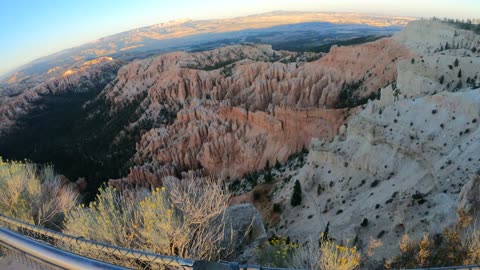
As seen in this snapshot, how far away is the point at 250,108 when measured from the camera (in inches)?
1678

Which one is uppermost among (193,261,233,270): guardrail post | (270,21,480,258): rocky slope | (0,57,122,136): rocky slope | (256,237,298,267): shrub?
(193,261,233,270): guardrail post

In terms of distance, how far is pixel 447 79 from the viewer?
→ 24.4m

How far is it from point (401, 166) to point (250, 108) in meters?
26.4

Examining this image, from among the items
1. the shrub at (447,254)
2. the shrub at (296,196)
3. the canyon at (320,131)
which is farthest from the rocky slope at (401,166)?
the shrub at (447,254)

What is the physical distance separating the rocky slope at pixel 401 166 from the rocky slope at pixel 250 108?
867 cm

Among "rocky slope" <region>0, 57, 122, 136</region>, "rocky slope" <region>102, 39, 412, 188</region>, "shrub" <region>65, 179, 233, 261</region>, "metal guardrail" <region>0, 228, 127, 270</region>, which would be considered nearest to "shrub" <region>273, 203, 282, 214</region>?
"rocky slope" <region>102, 39, 412, 188</region>

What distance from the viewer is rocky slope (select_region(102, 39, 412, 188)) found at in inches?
1407

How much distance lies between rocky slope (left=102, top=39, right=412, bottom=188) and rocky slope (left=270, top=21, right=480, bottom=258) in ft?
28.4

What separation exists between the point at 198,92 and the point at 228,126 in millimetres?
13457

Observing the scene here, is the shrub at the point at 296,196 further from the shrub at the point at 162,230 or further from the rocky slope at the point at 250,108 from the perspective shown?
the shrub at the point at 162,230

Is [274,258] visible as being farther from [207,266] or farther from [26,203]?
[26,203]

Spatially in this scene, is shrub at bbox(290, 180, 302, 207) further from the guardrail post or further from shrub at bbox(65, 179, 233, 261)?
the guardrail post

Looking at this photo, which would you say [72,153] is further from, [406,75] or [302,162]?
[406,75]

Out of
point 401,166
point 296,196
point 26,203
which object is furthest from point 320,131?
point 26,203
